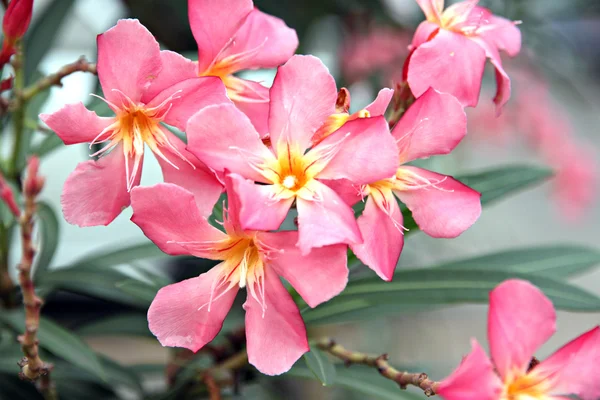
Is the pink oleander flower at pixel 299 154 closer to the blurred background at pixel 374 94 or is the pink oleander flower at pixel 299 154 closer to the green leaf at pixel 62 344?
the green leaf at pixel 62 344

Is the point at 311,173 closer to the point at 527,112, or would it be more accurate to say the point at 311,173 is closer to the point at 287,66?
the point at 287,66

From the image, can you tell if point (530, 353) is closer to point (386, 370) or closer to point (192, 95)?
point (386, 370)

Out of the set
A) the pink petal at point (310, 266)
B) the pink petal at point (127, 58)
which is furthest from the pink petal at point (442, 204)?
Result: the pink petal at point (127, 58)

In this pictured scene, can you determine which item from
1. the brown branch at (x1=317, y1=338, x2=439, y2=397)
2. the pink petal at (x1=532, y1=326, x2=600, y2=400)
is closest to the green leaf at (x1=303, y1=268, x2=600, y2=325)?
the brown branch at (x1=317, y1=338, x2=439, y2=397)

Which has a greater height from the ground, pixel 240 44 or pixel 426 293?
pixel 240 44

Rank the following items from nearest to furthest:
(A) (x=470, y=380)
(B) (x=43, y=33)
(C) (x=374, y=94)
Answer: (A) (x=470, y=380) → (B) (x=43, y=33) → (C) (x=374, y=94)

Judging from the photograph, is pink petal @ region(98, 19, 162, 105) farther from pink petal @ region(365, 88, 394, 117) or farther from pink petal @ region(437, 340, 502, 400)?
pink petal @ region(437, 340, 502, 400)

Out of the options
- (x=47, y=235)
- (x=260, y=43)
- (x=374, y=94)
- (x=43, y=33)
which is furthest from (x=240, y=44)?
(x=374, y=94)
